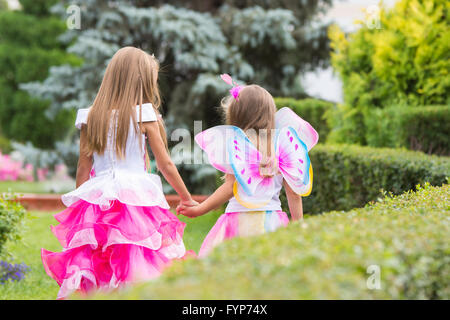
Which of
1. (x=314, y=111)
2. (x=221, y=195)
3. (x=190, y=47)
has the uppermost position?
(x=190, y=47)

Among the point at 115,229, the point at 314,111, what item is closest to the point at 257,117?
the point at 115,229

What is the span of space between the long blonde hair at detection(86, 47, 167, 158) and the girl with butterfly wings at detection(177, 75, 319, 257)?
0.43 metres

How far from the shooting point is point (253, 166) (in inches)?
121

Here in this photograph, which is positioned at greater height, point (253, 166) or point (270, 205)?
point (253, 166)

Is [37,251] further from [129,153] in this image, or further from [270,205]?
[270,205]

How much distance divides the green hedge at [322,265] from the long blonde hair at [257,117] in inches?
40.2

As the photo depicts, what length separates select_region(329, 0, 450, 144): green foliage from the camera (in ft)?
24.6

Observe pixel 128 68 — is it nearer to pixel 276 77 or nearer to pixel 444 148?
pixel 444 148

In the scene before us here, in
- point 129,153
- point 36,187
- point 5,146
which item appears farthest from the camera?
point 5,146

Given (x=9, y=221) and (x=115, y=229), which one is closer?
(x=115, y=229)

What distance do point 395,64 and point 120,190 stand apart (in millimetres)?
5808

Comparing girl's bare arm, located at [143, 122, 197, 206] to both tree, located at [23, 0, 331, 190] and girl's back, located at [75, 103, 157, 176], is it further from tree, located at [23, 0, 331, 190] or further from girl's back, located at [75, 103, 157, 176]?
tree, located at [23, 0, 331, 190]

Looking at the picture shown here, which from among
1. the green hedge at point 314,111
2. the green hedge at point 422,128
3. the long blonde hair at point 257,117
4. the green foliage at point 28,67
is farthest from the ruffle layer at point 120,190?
the green foliage at point 28,67
